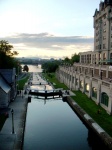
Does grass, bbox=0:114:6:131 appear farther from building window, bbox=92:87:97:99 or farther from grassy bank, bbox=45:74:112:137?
building window, bbox=92:87:97:99

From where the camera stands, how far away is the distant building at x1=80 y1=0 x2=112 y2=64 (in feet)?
285

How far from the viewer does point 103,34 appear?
92938 millimetres

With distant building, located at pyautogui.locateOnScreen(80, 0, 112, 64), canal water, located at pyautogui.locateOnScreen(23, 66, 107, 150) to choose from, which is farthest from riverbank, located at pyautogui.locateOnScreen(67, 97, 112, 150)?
distant building, located at pyautogui.locateOnScreen(80, 0, 112, 64)

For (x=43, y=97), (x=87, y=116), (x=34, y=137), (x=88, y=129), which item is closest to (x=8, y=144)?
(x=34, y=137)

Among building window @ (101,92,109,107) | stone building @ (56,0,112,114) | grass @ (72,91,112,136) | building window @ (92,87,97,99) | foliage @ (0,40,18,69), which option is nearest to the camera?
grass @ (72,91,112,136)

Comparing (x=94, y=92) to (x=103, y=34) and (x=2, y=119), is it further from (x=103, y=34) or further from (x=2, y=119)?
(x=103, y=34)

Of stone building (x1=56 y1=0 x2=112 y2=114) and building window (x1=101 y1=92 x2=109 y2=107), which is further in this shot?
stone building (x1=56 y1=0 x2=112 y2=114)

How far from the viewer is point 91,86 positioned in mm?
55969

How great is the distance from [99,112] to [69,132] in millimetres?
9238

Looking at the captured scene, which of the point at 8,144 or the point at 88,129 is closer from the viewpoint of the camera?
the point at 8,144

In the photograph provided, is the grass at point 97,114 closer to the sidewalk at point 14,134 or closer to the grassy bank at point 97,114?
the grassy bank at point 97,114

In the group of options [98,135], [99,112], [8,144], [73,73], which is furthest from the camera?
[73,73]

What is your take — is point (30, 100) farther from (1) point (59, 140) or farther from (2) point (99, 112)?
(1) point (59, 140)

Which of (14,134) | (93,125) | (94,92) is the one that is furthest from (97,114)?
(14,134)
